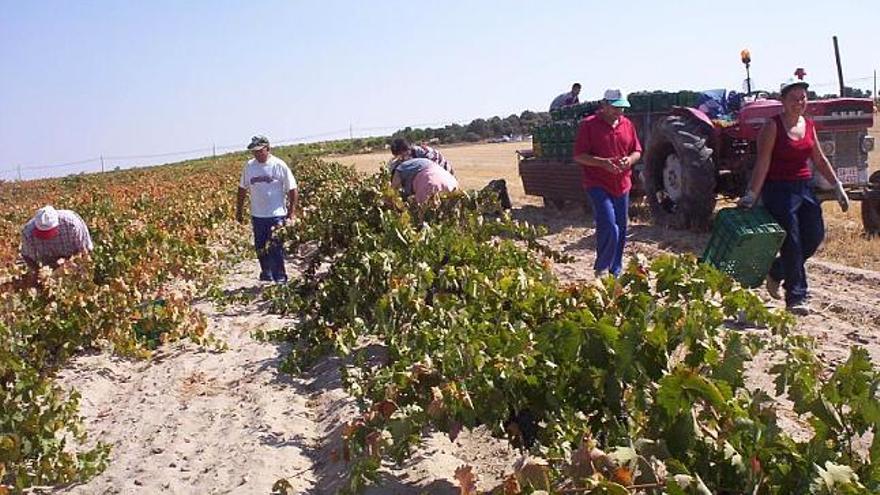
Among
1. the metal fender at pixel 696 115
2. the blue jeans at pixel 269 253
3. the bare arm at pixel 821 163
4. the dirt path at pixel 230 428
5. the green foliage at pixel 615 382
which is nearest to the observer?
the green foliage at pixel 615 382

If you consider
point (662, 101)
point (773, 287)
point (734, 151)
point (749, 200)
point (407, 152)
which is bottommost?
point (773, 287)

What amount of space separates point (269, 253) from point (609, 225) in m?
3.08

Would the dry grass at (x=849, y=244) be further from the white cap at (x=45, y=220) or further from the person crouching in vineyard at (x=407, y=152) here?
the white cap at (x=45, y=220)

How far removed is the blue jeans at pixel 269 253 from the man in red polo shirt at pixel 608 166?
2.87 meters

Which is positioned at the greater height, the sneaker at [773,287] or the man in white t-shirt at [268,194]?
the man in white t-shirt at [268,194]

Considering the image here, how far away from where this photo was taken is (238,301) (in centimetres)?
746

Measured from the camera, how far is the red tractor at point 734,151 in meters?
8.33

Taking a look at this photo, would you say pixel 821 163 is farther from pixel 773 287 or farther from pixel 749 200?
pixel 773 287

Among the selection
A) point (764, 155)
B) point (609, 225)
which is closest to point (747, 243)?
point (764, 155)

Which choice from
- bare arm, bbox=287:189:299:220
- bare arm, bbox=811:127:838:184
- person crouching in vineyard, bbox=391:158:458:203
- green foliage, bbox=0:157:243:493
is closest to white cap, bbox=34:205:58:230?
green foliage, bbox=0:157:243:493

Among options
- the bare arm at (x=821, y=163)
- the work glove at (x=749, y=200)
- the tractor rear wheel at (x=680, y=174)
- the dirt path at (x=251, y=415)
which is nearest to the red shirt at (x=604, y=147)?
the work glove at (x=749, y=200)

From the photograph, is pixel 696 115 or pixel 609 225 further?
pixel 696 115

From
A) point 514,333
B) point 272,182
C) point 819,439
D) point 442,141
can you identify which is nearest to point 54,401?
A: point 514,333

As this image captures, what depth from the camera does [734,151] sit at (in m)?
8.91
